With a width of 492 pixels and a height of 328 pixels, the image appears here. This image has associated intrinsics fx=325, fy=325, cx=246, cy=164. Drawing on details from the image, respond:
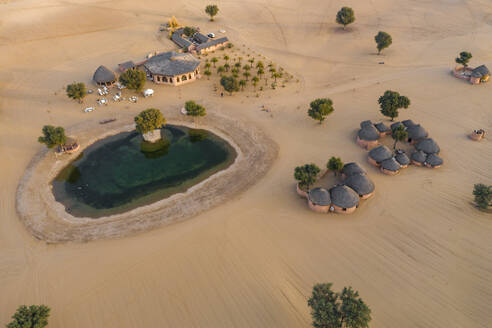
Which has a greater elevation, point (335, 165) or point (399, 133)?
point (399, 133)

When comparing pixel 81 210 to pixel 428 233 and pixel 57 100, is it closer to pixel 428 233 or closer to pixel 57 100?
pixel 57 100

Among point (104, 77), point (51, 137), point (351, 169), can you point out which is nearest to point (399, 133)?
point (351, 169)

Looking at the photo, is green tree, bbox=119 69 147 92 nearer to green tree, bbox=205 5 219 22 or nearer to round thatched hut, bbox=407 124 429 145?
green tree, bbox=205 5 219 22

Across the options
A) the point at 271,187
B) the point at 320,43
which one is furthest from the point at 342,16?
the point at 271,187

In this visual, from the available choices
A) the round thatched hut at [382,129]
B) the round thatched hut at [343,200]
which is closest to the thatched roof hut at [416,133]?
the round thatched hut at [382,129]

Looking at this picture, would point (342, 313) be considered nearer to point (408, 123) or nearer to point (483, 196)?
point (483, 196)

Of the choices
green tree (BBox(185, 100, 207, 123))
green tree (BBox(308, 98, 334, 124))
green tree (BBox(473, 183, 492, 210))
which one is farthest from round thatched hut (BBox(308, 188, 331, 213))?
green tree (BBox(185, 100, 207, 123))

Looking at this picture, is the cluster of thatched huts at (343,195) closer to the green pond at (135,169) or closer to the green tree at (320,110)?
the green tree at (320,110)
